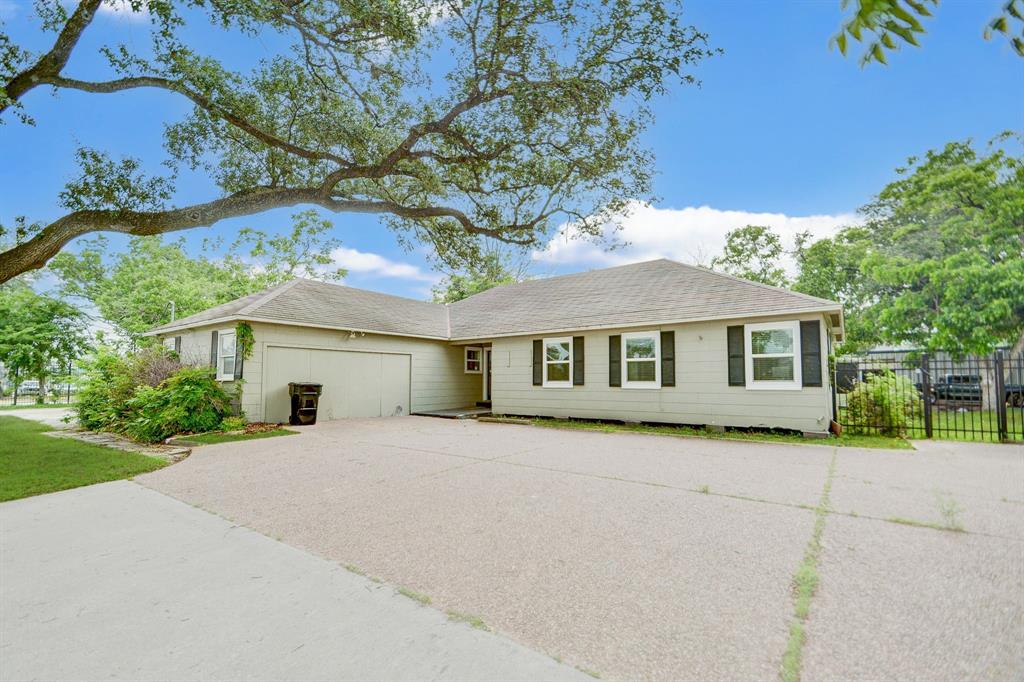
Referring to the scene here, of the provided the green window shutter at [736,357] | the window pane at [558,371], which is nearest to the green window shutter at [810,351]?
the green window shutter at [736,357]

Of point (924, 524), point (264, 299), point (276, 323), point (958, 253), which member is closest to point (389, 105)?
point (276, 323)

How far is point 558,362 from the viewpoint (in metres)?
13.6

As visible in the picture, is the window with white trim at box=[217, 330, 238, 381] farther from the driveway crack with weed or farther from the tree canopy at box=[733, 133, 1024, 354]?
the tree canopy at box=[733, 133, 1024, 354]

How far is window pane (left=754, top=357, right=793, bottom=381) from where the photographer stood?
1008 cm

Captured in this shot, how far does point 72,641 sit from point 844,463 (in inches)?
352

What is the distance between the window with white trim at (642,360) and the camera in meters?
11.8

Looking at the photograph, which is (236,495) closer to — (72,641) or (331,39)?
(72,641)

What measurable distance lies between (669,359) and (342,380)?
9.63 meters

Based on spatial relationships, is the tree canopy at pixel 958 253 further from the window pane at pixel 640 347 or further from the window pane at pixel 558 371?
the window pane at pixel 558 371

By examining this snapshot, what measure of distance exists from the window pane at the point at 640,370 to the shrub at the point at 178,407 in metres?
10.4

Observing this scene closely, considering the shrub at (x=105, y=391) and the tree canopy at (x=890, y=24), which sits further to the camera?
the shrub at (x=105, y=391)

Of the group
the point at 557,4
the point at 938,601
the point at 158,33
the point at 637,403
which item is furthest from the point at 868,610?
the point at 158,33

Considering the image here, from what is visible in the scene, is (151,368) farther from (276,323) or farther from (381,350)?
(381,350)

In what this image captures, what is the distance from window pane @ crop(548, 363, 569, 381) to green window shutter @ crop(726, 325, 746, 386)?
443 centimetres
